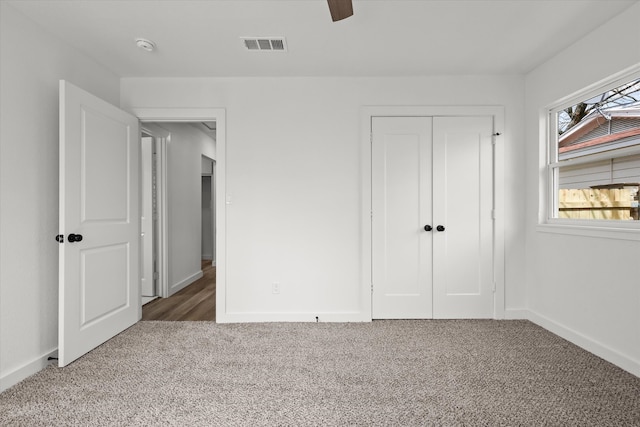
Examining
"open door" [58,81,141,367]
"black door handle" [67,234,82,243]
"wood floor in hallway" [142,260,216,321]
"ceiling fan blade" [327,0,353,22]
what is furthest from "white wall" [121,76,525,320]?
"ceiling fan blade" [327,0,353,22]

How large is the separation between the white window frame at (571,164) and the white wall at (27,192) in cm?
405

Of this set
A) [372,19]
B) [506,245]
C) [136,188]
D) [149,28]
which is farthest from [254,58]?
[506,245]

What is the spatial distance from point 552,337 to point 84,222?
12.8 ft

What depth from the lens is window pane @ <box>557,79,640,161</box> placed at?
7.45ft

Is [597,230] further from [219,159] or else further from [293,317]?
[219,159]

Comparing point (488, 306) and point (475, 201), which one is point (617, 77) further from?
point (488, 306)

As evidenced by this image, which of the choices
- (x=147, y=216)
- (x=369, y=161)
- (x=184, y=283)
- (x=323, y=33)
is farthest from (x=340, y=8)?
(x=184, y=283)

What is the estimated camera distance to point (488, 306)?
3.22 meters

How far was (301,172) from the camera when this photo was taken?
126 inches

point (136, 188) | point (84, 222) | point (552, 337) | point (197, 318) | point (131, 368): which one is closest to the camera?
point (131, 368)

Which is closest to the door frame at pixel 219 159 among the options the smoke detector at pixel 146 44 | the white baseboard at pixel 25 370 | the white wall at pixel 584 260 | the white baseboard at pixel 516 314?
the smoke detector at pixel 146 44

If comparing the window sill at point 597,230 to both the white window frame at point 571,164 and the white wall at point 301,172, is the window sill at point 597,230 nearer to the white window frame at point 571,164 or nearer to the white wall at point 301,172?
the white window frame at point 571,164

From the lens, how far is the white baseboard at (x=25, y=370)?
198 centimetres

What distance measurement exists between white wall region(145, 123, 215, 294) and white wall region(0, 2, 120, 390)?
66.9 inches
